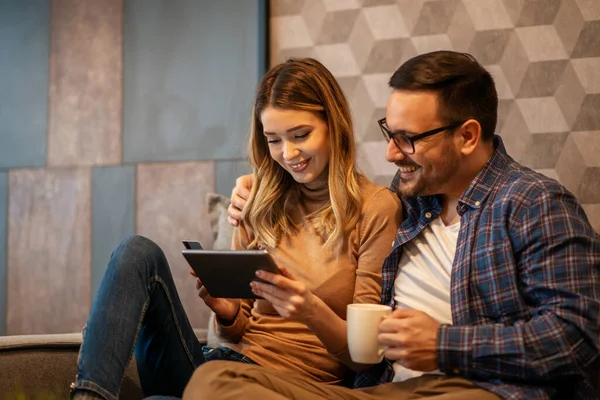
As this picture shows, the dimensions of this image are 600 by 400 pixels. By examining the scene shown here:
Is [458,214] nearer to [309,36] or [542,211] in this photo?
[542,211]

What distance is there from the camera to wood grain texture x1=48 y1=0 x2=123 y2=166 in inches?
110

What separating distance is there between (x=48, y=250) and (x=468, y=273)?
185cm

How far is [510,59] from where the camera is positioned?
2.28 metres

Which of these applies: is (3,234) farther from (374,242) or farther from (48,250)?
(374,242)

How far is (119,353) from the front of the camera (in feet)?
5.33

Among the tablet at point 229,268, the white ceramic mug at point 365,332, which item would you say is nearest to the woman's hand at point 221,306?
the tablet at point 229,268

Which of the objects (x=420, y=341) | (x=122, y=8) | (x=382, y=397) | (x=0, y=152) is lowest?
(x=382, y=397)

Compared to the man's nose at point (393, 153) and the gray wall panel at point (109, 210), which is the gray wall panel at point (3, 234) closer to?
the gray wall panel at point (109, 210)

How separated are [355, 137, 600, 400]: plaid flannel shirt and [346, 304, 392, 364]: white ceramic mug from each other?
13 centimetres

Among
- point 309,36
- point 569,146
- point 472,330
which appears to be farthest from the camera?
point 309,36

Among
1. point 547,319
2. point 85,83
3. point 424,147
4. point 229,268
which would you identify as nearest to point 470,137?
point 424,147

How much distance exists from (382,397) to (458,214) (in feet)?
1.47

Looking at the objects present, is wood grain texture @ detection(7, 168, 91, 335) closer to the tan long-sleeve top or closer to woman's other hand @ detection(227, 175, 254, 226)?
woman's other hand @ detection(227, 175, 254, 226)

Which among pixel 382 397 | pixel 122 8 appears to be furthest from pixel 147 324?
pixel 122 8
